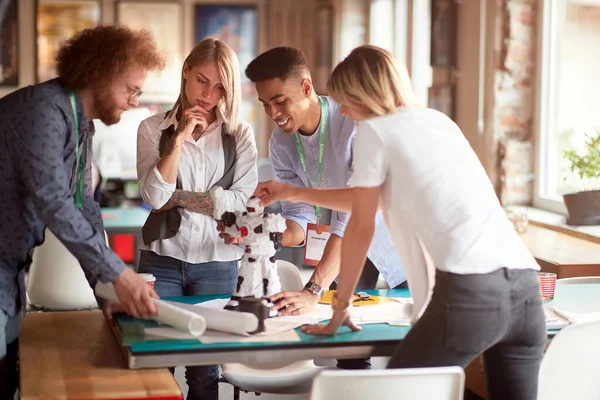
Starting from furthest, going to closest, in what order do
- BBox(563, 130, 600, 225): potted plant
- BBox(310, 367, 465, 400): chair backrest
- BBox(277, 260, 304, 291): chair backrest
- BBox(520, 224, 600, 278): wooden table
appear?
1. BBox(563, 130, 600, 225): potted plant
2. BBox(520, 224, 600, 278): wooden table
3. BBox(277, 260, 304, 291): chair backrest
4. BBox(310, 367, 465, 400): chair backrest

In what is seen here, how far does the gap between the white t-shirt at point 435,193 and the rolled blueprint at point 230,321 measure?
0.44 meters

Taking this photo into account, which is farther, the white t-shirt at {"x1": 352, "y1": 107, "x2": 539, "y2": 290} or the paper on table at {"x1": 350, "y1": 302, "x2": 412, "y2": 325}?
the paper on table at {"x1": 350, "y1": 302, "x2": 412, "y2": 325}

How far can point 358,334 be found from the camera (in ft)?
7.59

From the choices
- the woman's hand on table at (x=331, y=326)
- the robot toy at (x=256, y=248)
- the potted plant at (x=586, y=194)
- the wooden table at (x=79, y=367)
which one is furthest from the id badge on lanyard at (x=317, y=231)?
the potted plant at (x=586, y=194)

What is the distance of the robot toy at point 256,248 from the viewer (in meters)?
2.41

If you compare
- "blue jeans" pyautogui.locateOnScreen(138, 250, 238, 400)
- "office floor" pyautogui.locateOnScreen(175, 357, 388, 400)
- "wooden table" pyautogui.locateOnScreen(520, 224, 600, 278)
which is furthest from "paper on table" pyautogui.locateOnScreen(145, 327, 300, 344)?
"office floor" pyautogui.locateOnScreen(175, 357, 388, 400)

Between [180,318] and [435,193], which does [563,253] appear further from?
[180,318]

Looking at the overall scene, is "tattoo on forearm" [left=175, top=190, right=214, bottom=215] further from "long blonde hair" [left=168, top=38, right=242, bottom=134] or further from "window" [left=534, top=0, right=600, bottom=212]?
"window" [left=534, top=0, right=600, bottom=212]

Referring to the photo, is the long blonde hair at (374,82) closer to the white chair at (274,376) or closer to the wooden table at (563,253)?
the white chair at (274,376)

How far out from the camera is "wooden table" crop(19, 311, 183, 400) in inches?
80.0

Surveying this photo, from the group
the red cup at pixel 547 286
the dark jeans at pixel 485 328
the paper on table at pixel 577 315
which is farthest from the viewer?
the red cup at pixel 547 286

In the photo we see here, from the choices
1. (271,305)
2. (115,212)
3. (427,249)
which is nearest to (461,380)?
(427,249)

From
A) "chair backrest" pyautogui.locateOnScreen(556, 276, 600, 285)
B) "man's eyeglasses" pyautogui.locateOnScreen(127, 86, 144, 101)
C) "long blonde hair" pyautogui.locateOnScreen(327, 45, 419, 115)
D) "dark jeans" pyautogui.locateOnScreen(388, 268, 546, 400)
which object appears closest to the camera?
"dark jeans" pyautogui.locateOnScreen(388, 268, 546, 400)

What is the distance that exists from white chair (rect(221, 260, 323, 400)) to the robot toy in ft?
1.92
